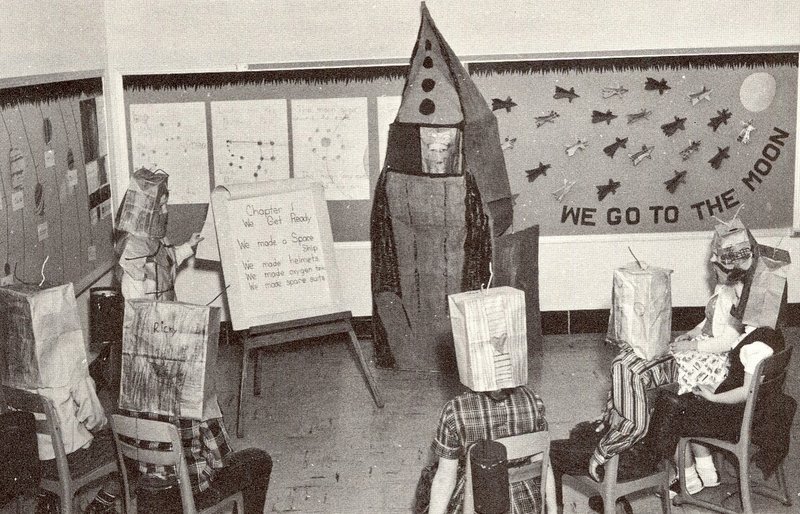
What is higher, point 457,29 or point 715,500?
point 457,29

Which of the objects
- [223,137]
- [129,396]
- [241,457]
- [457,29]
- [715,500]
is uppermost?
[457,29]

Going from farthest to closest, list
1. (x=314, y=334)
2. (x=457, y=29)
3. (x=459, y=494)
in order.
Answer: (x=457, y=29), (x=314, y=334), (x=459, y=494)

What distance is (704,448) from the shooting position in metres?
4.20

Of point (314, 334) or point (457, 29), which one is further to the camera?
point (457, 29)

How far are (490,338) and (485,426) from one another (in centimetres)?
29

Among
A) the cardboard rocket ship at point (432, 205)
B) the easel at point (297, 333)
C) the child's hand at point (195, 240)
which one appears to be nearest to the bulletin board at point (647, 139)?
the cardboard rocket ship at point (432, 205)

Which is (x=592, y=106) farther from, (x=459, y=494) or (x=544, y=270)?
(x=459, y=494)

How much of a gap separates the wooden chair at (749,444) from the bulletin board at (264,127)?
3148 millimetres

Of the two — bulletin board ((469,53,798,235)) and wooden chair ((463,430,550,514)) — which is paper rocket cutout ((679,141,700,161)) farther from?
wooden chair ((463,430,550,514))

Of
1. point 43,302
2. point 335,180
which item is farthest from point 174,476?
point 335,180

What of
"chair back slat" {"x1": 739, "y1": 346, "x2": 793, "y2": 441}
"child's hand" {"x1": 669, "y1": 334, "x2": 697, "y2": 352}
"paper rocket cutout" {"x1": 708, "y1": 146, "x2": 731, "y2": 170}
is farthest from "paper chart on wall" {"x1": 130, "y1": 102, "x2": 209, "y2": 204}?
"chair back slat" {"x1": 739, "y1": 346, "x2": 793, "y2": 441}

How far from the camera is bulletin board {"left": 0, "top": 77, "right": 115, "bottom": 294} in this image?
4.29 metres

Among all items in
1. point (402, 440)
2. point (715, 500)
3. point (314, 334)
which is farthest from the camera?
point (314, 334)

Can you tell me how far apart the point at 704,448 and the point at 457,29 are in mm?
3228
